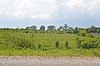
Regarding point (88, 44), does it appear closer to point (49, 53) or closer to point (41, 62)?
point (49, 53)

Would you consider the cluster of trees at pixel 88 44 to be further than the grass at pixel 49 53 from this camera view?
Yes

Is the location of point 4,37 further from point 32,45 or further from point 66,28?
point 66,28

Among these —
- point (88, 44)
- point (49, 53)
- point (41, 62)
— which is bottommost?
point (41, 62)

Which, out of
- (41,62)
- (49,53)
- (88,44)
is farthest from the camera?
(88,44)

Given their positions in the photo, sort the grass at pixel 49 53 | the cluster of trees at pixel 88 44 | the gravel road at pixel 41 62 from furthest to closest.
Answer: the cluster of trees at pixel 88 44
the grass at pixel 49 53
the gravel road at pixel 41 62

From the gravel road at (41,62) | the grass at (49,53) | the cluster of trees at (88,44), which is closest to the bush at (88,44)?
the cluster of trees at (88,44)

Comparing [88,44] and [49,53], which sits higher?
[88,44]

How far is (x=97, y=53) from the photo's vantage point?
21391 mm

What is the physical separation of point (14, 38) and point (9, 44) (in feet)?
3.52

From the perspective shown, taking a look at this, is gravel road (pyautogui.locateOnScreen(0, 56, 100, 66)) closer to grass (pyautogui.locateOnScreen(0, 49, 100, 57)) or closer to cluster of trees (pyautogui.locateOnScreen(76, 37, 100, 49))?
grass (pyautogui.locateOnScreen(0, 49, 100, 57))

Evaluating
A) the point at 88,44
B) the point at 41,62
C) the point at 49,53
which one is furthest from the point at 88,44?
the point at 41,62

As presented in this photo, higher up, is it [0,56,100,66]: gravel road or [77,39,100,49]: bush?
[77,39,100,49]: bush

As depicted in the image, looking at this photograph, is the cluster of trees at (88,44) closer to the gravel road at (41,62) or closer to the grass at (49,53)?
the grass at (49,53)

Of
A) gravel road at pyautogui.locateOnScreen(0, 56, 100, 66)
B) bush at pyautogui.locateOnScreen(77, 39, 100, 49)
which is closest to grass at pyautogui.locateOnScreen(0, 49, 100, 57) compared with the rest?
gravel road at pyautogui.locateOnScreen(0, 56, 100, 66)
